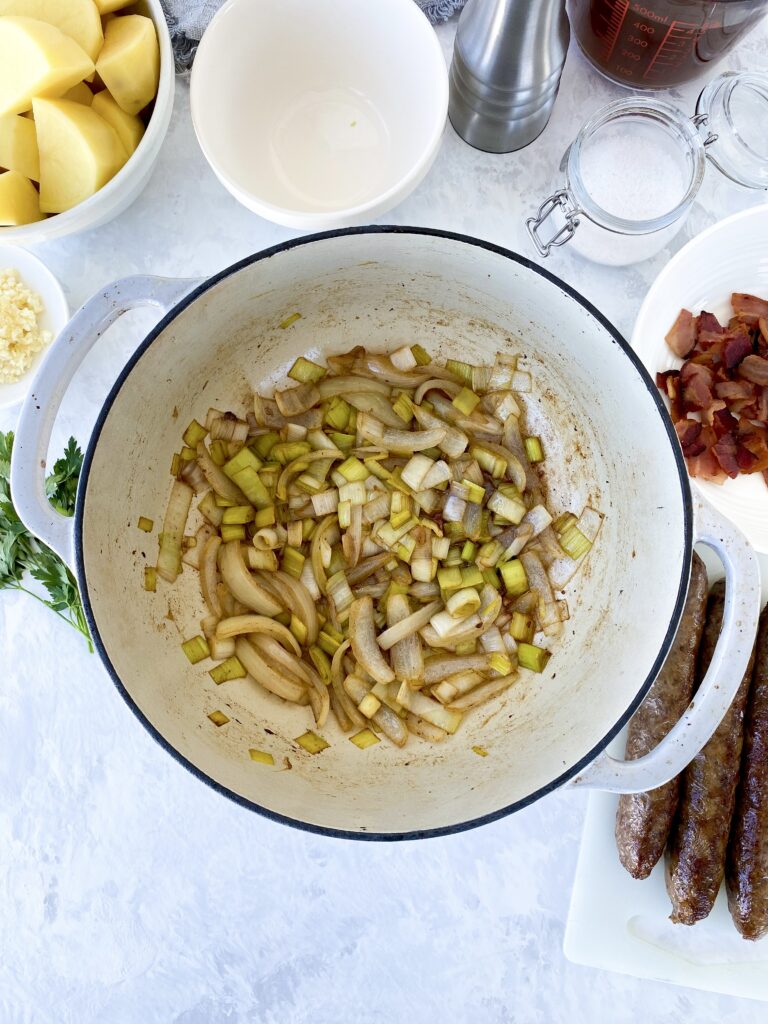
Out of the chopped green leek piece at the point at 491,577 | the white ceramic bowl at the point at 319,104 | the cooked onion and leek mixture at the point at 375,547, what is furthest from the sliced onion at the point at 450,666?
the white ceramic bowl at the point at 319,104

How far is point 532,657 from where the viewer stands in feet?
3.78

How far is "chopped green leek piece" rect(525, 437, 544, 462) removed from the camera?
121 centimetres

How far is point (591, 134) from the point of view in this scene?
1.20 m

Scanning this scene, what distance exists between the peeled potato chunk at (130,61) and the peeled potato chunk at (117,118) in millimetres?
13

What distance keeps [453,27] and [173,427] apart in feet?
2.53

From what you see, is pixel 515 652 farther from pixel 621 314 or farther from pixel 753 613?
pixel 621 314

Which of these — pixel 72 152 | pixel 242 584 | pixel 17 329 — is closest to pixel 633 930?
pixel 242 584

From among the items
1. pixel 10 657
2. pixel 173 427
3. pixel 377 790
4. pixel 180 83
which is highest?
pixel 180 83

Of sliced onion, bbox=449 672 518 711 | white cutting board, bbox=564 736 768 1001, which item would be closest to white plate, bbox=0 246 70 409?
sliced onion, bbox=449 672 518 711

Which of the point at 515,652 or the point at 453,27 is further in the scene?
the point at 453,27

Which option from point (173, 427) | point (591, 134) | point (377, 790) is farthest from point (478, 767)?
point (591, 134)

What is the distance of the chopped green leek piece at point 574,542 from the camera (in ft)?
3.84

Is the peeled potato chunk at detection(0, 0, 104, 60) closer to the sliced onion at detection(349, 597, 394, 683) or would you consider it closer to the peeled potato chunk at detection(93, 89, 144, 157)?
the peeled potato chunk at detection(93, 89, 144, 157)

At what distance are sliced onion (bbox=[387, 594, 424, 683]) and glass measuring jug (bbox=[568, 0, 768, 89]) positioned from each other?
85cm
